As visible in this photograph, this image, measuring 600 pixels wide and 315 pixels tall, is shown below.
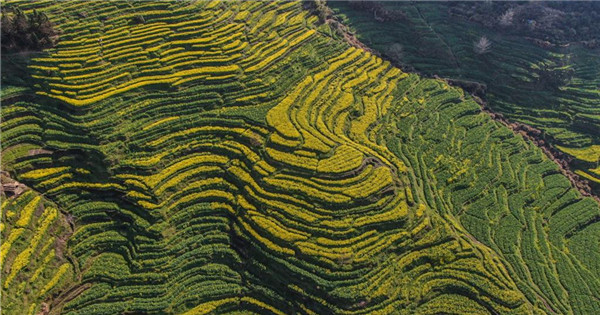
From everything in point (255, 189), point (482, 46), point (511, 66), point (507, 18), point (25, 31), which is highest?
point (25, 31)

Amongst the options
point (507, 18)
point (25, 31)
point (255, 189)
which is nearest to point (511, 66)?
point (507, 18)

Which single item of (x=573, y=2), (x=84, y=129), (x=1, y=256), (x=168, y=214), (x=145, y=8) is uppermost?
(x=145, y=8)

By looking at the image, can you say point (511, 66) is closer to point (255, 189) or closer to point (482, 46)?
point (482, 46)

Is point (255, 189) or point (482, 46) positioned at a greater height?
point (482, 46)

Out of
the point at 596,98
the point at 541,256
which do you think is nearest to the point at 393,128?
the point at 541,256

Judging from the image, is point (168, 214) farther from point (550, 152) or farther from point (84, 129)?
point (550, 152)

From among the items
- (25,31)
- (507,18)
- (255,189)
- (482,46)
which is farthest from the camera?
(507,18)

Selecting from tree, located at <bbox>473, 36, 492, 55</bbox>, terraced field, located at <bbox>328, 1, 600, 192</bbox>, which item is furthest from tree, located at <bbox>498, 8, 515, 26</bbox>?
tree, located at <bbox>473, 36, 492, 55</bbox>
